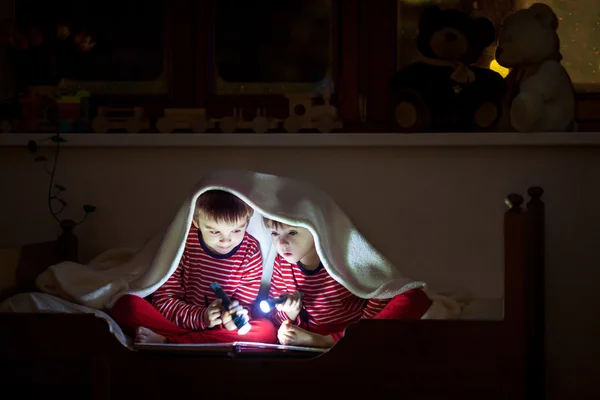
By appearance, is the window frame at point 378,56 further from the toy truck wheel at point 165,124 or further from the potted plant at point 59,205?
the potted plant at point 59,205

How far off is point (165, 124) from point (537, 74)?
94 cm

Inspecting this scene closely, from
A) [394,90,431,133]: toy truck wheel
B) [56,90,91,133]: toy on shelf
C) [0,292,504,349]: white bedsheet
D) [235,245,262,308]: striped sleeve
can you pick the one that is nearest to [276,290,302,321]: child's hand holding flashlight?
[235,245,262,308]: striped sleeve

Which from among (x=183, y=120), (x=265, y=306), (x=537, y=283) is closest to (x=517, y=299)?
(x=537, y=283)

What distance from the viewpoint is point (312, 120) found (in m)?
2.04

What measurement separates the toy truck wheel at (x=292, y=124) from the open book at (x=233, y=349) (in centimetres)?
67

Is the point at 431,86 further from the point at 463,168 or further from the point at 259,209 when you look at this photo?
the point at 259,209

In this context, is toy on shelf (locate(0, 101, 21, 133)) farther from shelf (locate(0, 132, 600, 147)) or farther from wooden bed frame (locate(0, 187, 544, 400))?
wooden bed frame (locate(0, 187, 544, 400))

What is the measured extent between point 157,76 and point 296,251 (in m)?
0.77

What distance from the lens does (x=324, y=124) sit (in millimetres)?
2014

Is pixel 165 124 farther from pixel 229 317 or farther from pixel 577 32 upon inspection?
pixel 577 32

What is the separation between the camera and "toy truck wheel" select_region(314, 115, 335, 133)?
2014mm

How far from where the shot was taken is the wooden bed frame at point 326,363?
1403mm

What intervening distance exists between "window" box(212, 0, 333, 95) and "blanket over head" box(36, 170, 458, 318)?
1.62ft

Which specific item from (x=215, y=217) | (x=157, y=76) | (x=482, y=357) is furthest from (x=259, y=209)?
(x=157, y=76)
